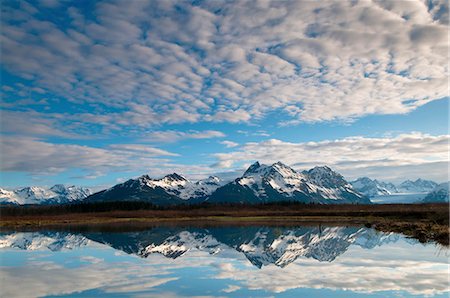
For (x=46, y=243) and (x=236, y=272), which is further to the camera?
(x=46, y=243)

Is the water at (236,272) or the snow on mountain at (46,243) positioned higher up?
the snow on mountain at (46,243)

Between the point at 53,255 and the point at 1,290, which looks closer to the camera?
the point at 1,290

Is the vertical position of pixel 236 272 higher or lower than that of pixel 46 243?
lower

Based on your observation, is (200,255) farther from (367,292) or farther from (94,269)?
(367,292)

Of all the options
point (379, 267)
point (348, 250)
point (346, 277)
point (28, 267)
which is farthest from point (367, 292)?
point (28, 267)

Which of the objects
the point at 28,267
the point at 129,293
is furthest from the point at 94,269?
the point at 129,293

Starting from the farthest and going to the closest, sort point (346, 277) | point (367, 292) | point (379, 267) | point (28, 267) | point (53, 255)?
1. point (53, 255)
2. point (28, 267)
3. point (379, 267)
4. point (346, 277)
5. point (367, 292)

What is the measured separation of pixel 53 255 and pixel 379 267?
27.9 meters

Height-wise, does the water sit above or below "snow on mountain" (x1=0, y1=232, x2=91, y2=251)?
below

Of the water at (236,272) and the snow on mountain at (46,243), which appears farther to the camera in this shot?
the snow on mountain at (46,243)

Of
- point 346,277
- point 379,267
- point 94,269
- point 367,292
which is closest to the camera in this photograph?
point 367,292

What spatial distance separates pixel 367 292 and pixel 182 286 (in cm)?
910

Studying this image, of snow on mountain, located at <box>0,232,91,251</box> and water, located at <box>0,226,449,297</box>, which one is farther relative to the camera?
snow on mountain, located at <box>0,232,91,251</box>

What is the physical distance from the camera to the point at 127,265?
28.1m
